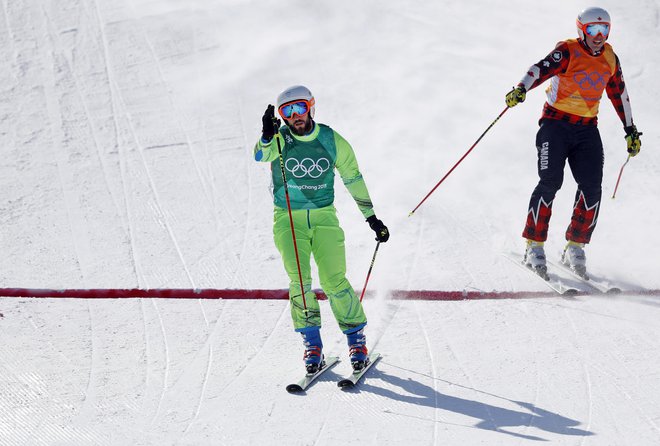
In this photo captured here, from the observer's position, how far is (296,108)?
6348mm

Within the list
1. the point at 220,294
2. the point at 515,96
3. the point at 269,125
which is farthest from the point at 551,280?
the point at 269,125

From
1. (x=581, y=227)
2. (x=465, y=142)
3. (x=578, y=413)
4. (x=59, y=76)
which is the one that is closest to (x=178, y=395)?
(x=578, y=413)

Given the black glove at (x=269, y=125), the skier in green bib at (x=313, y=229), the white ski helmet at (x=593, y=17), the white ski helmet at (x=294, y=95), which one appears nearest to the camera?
the black glove at (x=269, y=125)

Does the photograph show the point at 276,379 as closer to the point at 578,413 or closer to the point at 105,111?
the point at 578,413

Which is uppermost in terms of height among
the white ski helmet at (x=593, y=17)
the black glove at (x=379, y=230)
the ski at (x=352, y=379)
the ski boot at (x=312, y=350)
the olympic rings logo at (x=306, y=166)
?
the white ski helmet at (x=593, y=17)

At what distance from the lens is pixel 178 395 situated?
6.27 meters

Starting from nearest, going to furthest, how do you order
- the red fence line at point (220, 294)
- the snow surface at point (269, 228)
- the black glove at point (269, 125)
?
the snow surface at point (269, 228), the black glove at point (269, 125), the red fence line at point (220, 294)

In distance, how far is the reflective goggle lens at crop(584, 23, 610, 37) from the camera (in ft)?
25.7

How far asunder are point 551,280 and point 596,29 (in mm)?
2189

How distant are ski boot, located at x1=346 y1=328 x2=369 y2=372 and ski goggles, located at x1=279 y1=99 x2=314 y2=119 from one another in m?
1.56

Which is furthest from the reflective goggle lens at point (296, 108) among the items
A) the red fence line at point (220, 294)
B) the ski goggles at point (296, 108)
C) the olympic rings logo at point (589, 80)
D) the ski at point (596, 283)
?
the ski at point (596, 283)

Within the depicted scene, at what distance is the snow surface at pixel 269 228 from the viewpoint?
6.07m

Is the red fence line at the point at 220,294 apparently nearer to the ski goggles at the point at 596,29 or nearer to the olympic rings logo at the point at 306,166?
the olympic rings logo at the point at 306,166

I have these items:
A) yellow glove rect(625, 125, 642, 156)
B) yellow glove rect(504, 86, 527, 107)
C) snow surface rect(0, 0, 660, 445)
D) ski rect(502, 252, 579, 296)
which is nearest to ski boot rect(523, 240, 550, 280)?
ski rect(502, 252, 579, 296)
